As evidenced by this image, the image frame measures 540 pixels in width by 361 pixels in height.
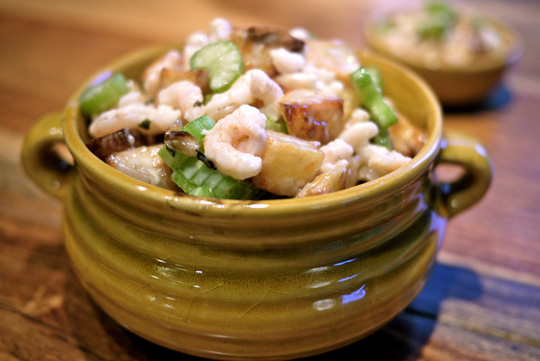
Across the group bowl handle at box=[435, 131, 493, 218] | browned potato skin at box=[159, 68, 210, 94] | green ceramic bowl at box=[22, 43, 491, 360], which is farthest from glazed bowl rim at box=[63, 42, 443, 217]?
browned potato skin at box=[159, 68, 210, 94]

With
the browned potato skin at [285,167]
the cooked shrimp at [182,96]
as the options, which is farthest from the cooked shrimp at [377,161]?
the cooked shrimp at [182,96]

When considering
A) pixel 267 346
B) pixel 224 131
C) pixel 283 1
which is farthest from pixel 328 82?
pixel 283 1

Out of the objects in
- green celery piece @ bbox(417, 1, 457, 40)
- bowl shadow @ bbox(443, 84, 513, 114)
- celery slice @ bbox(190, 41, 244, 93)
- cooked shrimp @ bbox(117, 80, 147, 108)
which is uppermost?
celery slice @ bbox(190, 41, 244, 93)

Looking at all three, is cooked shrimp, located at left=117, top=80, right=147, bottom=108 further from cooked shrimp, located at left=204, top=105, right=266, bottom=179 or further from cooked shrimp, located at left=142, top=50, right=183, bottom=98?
cooked shrimp, located at left=204, top=105, right=266, bottom=179

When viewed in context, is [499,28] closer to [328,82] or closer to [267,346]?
[328,82]

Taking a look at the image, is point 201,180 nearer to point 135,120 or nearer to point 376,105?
point 135,120

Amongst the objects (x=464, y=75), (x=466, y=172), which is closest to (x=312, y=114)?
(x=466, y=172)
